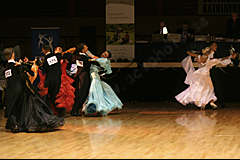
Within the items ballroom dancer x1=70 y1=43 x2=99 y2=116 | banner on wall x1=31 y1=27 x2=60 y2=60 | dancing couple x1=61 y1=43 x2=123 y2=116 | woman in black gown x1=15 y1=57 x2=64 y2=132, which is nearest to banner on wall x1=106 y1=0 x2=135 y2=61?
dancing couple x1=61 y1=43 x2=123 y2=116

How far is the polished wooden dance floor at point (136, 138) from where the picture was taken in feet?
17.8

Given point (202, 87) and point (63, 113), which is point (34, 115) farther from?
point (202, 87)

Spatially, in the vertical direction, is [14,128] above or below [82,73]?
below

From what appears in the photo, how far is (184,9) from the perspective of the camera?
1551 centimetres

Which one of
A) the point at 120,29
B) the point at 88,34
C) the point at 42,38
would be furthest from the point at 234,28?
the point at 42,38

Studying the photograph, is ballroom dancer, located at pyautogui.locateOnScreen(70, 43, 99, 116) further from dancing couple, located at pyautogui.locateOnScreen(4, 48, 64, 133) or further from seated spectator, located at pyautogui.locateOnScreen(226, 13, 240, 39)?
seated spectator, located at pyautogui.locateOnScreen(226, 13, 240, 39)

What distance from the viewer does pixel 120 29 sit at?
40.8 feet

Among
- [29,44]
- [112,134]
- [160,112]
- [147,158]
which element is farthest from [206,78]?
[29,44]

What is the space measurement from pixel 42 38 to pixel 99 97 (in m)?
6.80

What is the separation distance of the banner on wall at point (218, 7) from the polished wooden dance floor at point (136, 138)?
6355 millimetres

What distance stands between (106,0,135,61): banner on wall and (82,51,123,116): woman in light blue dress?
2985 millimetres

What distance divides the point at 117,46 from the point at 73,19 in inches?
162

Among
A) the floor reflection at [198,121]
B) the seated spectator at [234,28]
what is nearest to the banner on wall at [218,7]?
the seated spectator at [234,28]

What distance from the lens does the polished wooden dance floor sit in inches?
213
